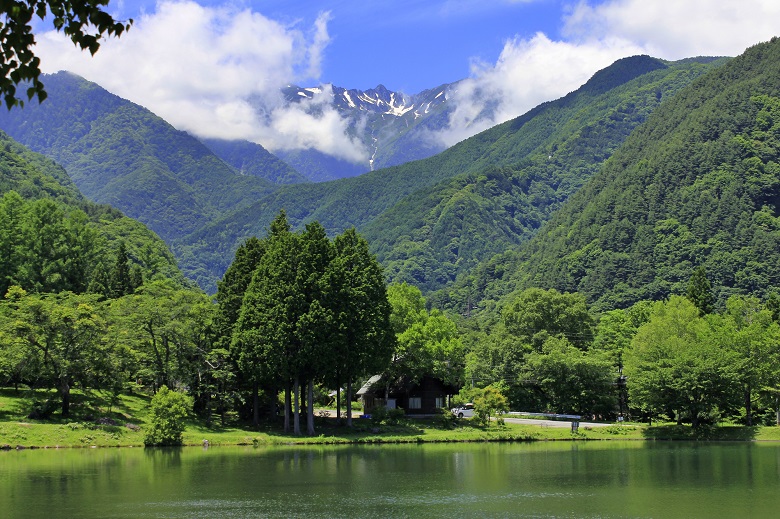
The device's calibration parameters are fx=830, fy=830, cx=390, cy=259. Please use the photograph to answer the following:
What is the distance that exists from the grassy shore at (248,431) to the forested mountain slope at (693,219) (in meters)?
83.2

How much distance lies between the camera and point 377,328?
220ft

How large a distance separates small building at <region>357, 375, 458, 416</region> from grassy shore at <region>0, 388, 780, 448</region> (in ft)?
22.5

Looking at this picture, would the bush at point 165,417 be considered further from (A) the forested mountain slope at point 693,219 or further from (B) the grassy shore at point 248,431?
(A) the forested mountain slope at point 693,219

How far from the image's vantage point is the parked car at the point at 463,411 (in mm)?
81375

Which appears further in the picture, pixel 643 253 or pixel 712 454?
pixel 643 253

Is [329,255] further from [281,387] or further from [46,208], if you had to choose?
[46,208]

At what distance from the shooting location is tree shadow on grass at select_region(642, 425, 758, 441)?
232ft

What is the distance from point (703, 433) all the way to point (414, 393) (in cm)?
2701

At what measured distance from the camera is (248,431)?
6606 cm

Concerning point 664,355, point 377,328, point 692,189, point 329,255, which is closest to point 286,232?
point 329,255

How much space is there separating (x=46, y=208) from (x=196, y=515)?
68412 mm

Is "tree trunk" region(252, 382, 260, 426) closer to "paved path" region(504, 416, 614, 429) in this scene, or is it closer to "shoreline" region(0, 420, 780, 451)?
"shoreline" region(0, 420, 780, 451)

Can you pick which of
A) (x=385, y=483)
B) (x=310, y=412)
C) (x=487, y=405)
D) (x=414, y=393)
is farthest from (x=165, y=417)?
(x=414, y=393)

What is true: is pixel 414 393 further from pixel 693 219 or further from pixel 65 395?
pixel 693 219
